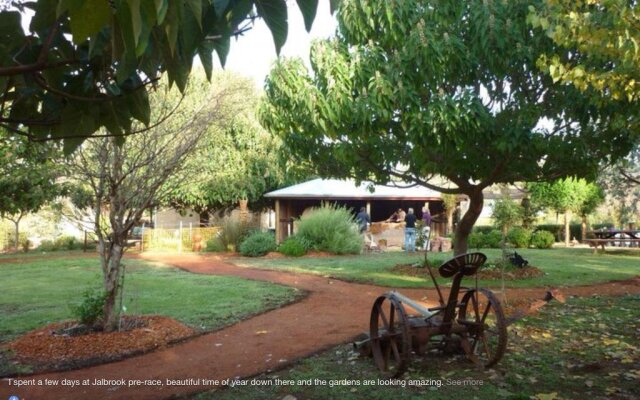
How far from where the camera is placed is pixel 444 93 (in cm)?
1043

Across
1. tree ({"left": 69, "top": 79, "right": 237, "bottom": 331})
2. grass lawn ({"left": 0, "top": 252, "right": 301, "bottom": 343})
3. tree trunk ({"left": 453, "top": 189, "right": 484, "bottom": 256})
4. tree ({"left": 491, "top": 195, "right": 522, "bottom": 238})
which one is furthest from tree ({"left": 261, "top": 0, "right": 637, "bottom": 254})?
tree ({"left": 491, "top": 195, "right": 522, "bottom": 238})

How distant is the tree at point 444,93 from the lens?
31.9 feet

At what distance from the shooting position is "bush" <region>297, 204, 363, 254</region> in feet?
72.0

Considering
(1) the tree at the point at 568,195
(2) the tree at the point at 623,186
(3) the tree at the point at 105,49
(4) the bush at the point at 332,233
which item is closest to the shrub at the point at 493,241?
(1) the tree at the point at 568,195

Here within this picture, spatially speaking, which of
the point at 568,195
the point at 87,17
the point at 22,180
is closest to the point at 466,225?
the point at 22,180

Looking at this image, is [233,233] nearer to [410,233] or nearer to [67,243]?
[410,233]

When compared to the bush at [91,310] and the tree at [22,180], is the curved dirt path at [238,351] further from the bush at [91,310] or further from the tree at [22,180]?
the tree at [22,180]

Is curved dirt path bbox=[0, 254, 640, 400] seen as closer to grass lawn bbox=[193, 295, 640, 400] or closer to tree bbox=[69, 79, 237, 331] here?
grass lawn bbox=[193, 295, 640, 400]

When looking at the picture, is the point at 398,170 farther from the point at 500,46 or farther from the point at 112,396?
the point at 112,396

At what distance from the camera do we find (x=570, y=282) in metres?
13.2

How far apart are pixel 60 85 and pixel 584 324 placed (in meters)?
7.90

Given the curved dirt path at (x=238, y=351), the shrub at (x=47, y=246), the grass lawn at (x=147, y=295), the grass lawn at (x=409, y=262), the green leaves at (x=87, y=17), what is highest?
the green leaves at (x=87, y=17)

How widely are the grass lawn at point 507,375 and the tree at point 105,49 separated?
10.9ft

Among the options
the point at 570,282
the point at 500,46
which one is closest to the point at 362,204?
the point at 570,282
